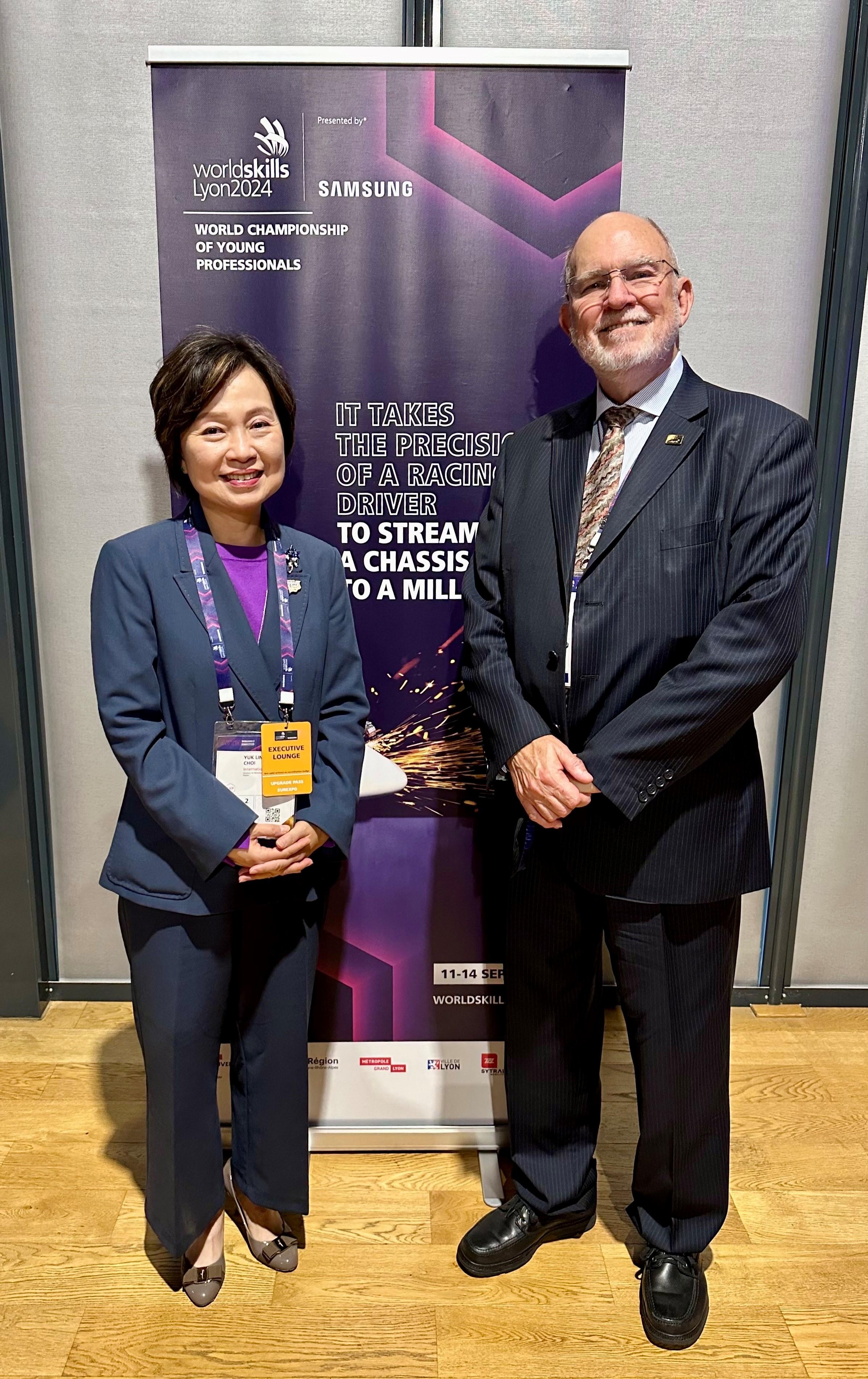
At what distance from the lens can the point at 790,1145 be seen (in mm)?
2367

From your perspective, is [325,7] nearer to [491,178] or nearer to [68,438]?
[491,178]

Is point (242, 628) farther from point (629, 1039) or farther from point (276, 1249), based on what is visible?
point (276, 1249)

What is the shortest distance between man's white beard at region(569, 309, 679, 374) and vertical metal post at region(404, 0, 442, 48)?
3.67 feet

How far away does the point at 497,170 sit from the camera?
195 cm

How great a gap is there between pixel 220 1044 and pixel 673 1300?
3.33 feet

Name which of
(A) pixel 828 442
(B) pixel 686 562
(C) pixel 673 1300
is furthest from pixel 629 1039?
(A) pixel 828 442

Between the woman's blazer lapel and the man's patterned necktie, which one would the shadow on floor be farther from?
the man's patterned necktie

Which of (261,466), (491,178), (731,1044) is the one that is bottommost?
(731,1044)

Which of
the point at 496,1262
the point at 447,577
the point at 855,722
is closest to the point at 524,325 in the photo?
the point at 447,577

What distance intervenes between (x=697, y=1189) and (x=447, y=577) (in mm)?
1350

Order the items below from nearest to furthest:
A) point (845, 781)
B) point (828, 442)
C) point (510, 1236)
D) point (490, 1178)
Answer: point (510, 1236)
point (490, 1178)
point (828, 442)
point (845, 781)

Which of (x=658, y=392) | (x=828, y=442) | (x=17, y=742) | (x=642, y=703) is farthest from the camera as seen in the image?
(x=17, y=742)

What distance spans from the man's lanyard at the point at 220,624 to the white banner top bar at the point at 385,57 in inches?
36.7

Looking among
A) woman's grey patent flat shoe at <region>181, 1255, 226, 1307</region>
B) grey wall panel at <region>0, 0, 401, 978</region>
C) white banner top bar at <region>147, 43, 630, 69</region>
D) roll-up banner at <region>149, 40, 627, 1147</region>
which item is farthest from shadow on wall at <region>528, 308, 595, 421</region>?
woman's grey patent flat shoe at <region>181, 1255, 226, 1307</region>
